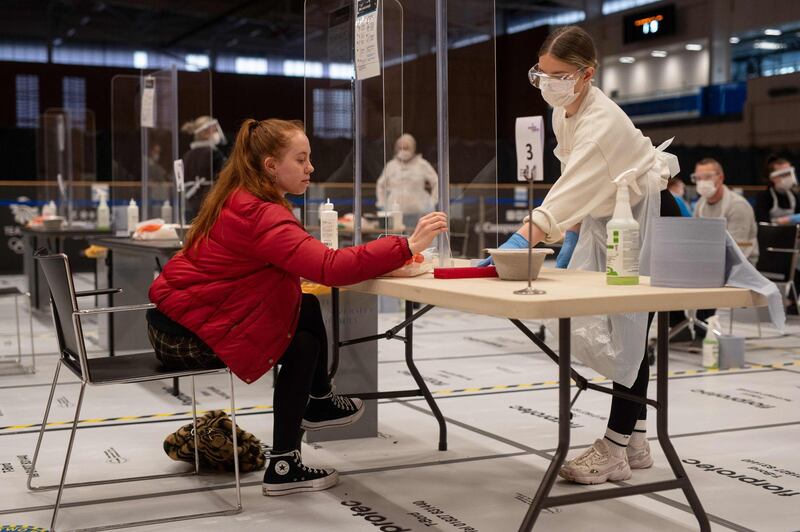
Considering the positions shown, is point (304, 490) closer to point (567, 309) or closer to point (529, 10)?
point (567, 309)

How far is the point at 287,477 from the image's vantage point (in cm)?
286

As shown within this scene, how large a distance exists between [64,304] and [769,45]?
428 inches

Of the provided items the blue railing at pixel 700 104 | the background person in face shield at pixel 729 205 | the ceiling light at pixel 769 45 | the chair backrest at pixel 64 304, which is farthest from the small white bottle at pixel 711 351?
the ceiling light at pixel 769 45

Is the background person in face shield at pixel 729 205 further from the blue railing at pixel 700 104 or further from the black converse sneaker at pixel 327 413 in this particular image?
the blue railing at pixel 700 104

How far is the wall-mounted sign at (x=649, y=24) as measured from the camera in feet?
41.0

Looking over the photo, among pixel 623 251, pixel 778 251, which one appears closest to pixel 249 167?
pixel 623 251

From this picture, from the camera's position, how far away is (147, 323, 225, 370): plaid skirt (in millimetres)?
2699

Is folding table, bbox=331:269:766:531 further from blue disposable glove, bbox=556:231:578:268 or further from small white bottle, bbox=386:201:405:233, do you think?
small white bottle, bbox=386:201:405:233

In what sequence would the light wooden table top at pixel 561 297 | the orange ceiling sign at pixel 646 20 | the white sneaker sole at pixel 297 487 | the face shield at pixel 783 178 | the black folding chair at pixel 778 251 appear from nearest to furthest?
1. the light wooden table top at pixel 561 297
2. the white sneaker sole at pixel 297 487
3. the black folding chair at pixel 778 251
4. the face shield at pixel 783 178
5. the orange ceiling sign at pixel 646 20

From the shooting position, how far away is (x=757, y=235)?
6.88 m

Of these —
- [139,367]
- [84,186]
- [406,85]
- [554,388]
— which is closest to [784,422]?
[554,388]

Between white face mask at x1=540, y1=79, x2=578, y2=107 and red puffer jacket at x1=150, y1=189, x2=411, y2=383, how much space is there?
770mm

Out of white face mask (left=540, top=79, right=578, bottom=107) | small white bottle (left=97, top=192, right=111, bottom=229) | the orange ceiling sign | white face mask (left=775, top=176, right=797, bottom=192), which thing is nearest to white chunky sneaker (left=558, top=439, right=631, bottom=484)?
white face mask (left=540, top=79, right=578, bottom=107)

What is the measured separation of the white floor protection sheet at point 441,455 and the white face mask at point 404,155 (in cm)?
103
